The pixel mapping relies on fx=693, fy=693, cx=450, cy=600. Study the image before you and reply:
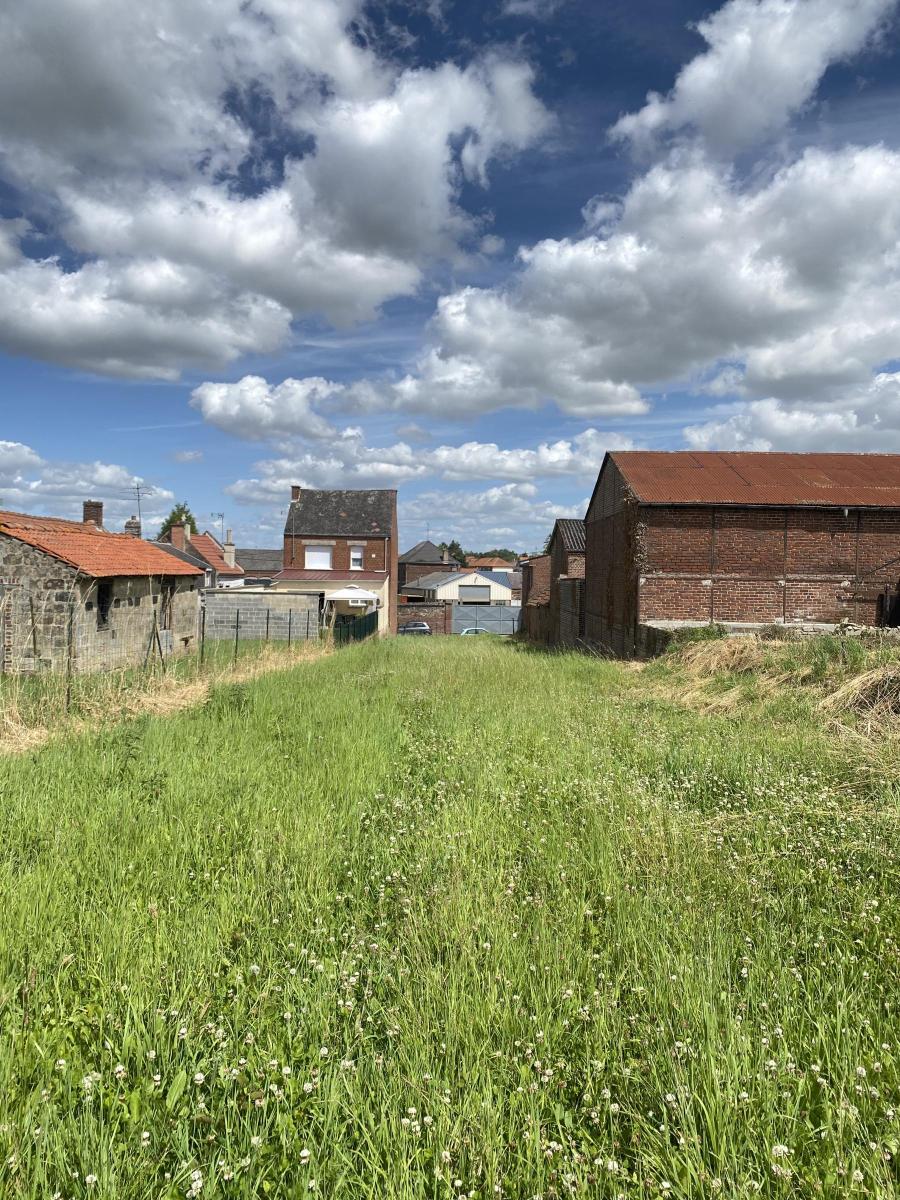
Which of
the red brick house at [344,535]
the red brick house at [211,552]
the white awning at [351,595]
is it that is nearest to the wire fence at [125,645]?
the white awning at [351,595]

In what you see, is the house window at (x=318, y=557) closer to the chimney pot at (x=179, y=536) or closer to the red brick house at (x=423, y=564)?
the chimney pot at (x=179, y=536)

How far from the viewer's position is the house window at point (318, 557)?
4856 centimetres

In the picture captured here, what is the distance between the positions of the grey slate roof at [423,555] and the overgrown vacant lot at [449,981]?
272 feet

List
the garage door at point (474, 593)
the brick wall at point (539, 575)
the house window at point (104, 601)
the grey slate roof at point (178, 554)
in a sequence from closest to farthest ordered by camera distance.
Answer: the house window at point (104, 601) < the grey slate roof at point (178, 554) < the brick wall at point (539, 575) < the garage door at point (474, 593)

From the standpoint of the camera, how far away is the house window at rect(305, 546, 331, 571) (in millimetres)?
48562

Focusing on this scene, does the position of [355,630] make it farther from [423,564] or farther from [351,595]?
[423,564]

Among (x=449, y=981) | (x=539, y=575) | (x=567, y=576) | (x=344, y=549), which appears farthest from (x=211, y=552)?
(x=449, y=981)

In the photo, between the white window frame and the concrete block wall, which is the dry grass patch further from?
the white window frame

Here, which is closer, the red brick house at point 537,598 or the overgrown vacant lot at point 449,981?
the overgrown vacant lot at point 449,981

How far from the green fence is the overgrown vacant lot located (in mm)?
18981

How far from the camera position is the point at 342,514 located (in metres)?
49.6

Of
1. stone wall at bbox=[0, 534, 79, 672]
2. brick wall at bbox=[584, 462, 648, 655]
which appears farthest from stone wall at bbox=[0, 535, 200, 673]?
brick wall at bbox=[584, 462, 648, 655]

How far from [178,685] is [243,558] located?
209 feet

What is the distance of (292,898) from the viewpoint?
14.3ft
